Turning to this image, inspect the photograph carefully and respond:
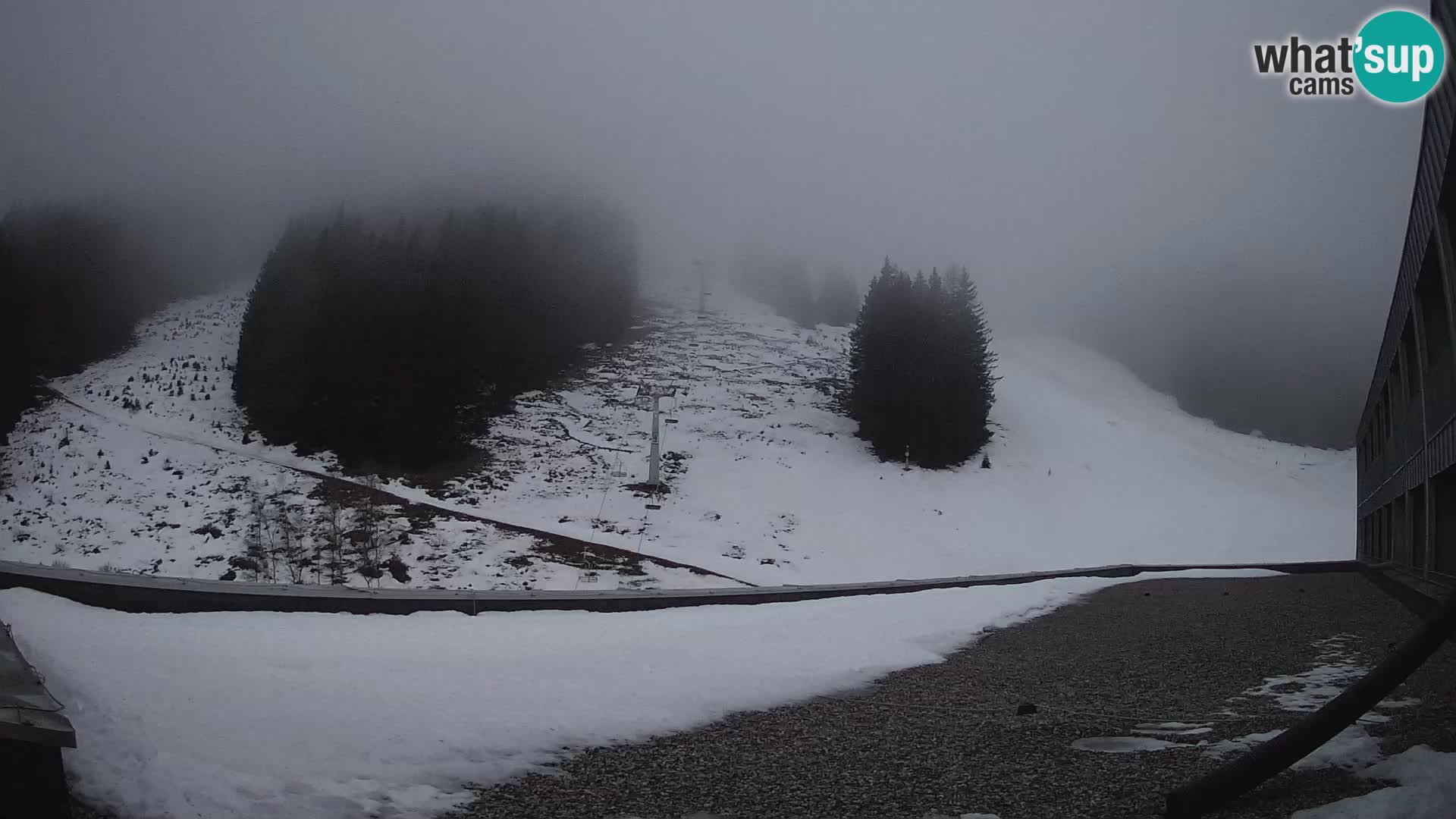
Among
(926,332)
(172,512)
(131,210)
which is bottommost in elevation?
(172,512)

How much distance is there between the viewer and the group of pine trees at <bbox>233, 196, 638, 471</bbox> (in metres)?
31.6

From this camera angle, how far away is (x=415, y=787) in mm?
3607

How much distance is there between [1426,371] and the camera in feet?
36.1

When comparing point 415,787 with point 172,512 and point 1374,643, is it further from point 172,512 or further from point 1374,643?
point 172,512

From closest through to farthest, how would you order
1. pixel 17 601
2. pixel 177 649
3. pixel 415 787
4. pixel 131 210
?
pixel 415 787
pixel 177 649
pixel 17 601
pixel 131 210

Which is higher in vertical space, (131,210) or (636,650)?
(131,210)

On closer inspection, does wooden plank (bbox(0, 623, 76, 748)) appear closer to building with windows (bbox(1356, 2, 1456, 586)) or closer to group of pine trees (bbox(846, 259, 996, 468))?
building with windows (bbox(1356, 2, 1456, 586))

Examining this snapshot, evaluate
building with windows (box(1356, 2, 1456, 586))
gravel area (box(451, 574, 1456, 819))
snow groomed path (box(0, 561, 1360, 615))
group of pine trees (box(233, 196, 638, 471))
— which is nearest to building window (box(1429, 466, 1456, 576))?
building with windows (box(1356, 2, 1456, 586))

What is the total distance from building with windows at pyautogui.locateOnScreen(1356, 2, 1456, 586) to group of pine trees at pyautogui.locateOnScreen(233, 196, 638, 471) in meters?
29.2

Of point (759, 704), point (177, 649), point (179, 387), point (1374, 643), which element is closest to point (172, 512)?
point (179, 387)

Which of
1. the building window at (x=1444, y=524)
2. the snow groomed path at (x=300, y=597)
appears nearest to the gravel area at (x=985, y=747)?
the building window at (x=1444, y=524)

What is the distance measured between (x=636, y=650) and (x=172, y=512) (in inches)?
899

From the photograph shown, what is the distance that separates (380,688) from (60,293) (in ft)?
133

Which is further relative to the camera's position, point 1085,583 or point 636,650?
point 1085,583
